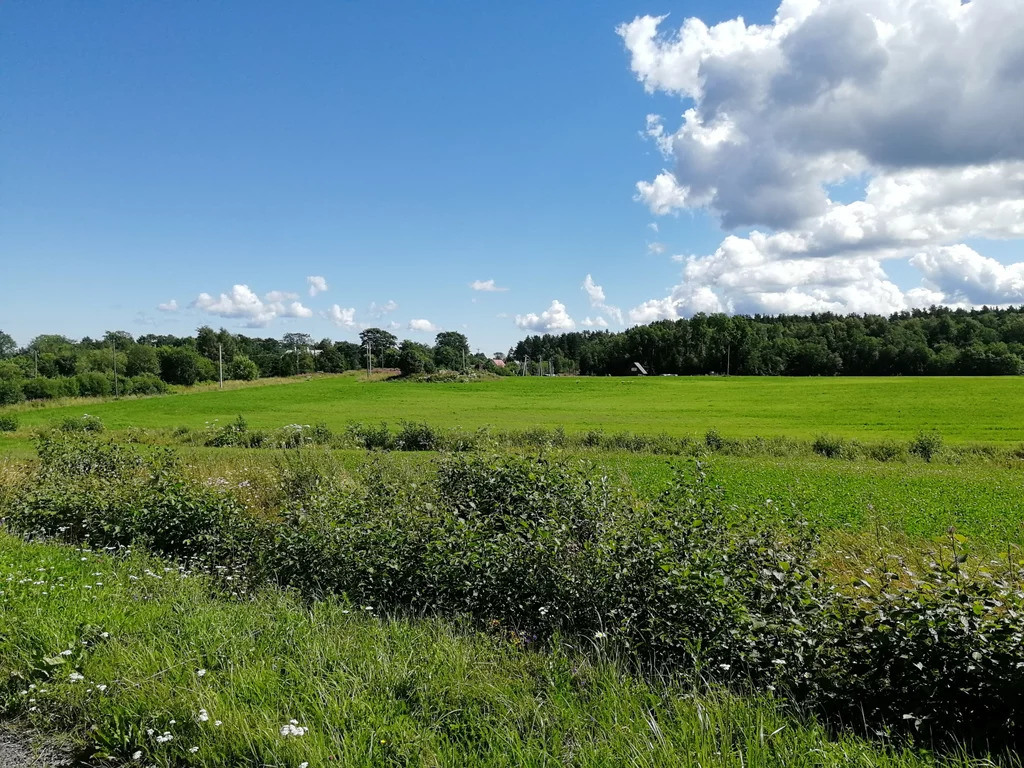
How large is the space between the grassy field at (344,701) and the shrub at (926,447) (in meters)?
31.1

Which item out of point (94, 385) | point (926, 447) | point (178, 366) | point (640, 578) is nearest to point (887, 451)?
point (926, 447)

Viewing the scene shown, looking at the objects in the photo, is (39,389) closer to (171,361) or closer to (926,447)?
(171,361)

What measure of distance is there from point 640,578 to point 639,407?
6016 cm

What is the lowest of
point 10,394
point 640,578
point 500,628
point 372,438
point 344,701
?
point 372,438

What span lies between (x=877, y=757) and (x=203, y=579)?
6.93 m

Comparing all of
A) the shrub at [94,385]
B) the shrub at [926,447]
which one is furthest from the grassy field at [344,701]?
the shrub at [94,385]

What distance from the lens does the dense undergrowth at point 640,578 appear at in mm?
4090

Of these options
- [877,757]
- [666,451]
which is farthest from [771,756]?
[666,451]

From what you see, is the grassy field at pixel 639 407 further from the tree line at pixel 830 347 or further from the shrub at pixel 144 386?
the tree line at pixel 830 347

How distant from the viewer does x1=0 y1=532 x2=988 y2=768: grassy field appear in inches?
134

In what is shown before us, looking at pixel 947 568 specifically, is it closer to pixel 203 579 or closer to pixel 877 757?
pixel 877 757

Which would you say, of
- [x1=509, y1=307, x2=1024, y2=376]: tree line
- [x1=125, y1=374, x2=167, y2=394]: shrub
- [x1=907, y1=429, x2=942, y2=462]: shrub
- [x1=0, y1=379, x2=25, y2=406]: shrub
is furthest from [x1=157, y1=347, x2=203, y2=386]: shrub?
[x1=907, y1=429, x2=942, y2=462]: shrub

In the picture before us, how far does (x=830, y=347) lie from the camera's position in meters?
121

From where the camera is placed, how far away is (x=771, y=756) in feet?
10.9
